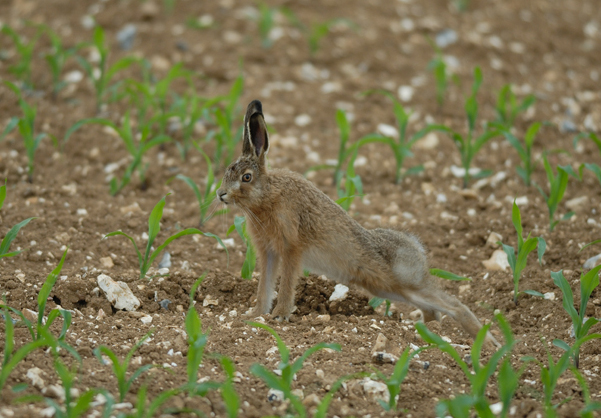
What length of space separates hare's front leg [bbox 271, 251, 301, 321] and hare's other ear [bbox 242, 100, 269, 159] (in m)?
0.83

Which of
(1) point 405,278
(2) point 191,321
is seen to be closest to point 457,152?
(1) point 405,278

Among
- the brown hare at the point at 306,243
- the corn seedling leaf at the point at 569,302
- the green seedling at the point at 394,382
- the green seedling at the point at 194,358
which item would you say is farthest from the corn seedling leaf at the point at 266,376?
the corn seedling leaf at the point at 569,302

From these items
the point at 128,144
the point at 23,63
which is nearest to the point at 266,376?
the point at 128,144

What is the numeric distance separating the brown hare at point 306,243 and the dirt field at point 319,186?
0.90 ft

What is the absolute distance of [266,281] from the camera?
18.5 ft

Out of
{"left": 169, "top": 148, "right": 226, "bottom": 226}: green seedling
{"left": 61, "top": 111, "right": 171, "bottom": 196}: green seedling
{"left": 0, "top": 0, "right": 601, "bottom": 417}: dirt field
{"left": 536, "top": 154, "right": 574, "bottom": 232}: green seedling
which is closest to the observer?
{"left": 0, "top": 0, "right": 601, "bottom": 417}: dirt field

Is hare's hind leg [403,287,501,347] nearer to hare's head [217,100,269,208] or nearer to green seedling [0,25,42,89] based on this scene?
hare's head [217,100,269,208]

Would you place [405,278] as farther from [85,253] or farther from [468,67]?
[468,67]

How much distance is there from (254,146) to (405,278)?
1546 mm

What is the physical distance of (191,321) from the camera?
13.8 feet

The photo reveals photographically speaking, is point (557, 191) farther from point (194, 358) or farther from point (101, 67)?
point (101, 67)

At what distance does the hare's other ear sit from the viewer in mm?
5387

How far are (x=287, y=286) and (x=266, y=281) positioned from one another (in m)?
0.22

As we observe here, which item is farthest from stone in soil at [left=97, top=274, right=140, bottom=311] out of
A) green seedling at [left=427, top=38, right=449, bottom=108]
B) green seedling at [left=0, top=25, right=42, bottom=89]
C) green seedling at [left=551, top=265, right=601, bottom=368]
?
green seedling at [left=427, top=38, right=449, bottom=108]
